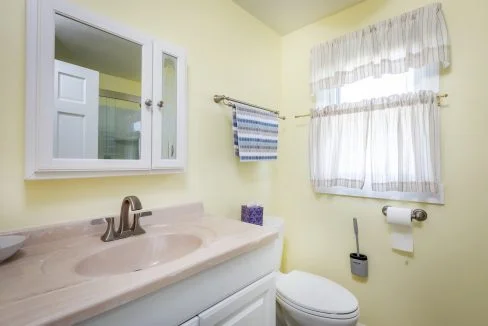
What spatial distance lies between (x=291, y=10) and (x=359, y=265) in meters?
1.85

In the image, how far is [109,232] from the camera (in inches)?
35.9

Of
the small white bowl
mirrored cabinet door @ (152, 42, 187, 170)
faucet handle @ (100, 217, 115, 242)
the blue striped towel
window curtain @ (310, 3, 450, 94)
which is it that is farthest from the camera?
the blue striped towel

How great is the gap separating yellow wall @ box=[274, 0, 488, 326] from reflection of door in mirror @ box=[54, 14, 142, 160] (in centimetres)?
137

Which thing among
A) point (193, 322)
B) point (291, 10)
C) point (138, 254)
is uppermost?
point (291, 10)

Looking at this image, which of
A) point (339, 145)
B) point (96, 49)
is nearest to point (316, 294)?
point (339, 145)

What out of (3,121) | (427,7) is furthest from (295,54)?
(3,121)

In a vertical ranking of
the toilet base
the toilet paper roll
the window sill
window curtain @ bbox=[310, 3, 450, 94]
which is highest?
window curtain @ bbox=[310, 3, 450, 94]

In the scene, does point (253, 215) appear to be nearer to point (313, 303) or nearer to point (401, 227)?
point (313, 303)

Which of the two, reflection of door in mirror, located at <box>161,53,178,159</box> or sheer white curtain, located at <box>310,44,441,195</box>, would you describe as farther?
sheer white curtain, located at <box>310,44,441,195</box>

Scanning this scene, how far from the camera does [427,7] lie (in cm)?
128

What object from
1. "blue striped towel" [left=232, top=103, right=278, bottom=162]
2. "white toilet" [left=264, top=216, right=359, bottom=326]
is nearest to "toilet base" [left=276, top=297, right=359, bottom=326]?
"white toilet" [left=264, top=216, right=359, bottom=326]

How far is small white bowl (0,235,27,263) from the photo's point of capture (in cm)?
66

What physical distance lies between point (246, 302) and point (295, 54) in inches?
72.2

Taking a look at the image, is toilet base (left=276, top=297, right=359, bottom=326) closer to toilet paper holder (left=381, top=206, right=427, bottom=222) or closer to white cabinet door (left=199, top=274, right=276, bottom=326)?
white cabinet door (left=199, top=274, right=276, bottom=326)
